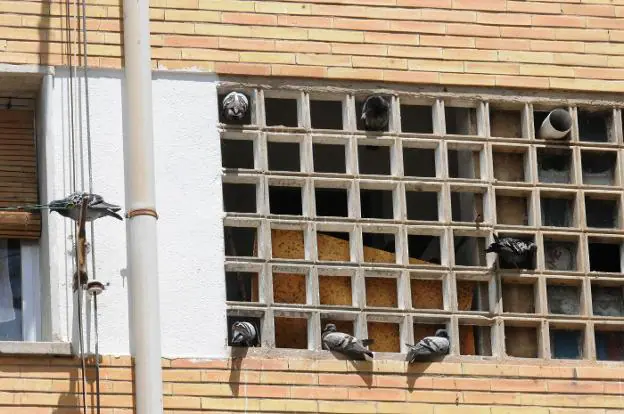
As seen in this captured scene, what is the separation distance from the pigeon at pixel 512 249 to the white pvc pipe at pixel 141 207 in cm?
273

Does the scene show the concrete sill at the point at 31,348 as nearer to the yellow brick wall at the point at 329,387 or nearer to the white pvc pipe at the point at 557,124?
the yellow brick wall at the point at 329,387

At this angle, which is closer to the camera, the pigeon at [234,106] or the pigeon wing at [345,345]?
the pigeon wing at [345,345]

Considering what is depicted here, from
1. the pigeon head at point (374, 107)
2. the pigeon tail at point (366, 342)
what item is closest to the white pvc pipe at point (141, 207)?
the pigeon tail at point (366, 342)

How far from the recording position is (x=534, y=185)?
19.9 m

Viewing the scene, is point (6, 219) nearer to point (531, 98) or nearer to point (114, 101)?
point (114, 101)

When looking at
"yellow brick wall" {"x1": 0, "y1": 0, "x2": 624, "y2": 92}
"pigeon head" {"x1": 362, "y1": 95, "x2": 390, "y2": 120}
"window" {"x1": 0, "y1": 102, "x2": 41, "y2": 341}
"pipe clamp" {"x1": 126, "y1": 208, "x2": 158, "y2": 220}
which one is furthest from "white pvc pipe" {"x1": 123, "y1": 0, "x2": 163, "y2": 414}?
"pigeon head" {"x1": 362, "y1": 95, "x2": 390, "y2": 120}

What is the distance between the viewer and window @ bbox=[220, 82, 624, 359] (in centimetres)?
1934

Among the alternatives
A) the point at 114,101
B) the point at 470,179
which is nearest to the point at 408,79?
the point at 470,179

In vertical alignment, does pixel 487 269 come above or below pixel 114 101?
below

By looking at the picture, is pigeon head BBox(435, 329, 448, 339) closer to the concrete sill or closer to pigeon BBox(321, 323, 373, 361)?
pigeon BBox(321, 323, 373, 361)

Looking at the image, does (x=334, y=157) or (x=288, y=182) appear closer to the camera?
(x=288, y=182)

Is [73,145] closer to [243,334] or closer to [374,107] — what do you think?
[243,334]

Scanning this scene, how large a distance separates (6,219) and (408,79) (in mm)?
3410

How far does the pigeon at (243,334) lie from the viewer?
18.8 m
